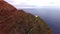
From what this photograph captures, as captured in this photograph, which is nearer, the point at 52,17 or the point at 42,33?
the point at 42,33

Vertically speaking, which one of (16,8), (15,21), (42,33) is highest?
(16,8)

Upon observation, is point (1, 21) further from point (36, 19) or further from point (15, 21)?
point (36, 19)

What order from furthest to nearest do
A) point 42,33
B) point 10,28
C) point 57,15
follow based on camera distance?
1. point 57,15
2. point 42,33
3. point 10,28

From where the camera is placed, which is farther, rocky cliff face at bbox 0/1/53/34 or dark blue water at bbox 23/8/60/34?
dark blue water at bbox 23/8/60/34

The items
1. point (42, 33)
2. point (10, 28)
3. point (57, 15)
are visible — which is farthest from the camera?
point (57, 15)

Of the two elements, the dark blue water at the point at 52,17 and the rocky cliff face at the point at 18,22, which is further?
the dark blue water at the point at 52,17

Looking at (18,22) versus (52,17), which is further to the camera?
(52,17)

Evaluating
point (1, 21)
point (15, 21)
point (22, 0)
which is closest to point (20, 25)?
point (15, 21)

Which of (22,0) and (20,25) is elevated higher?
(22,0)
